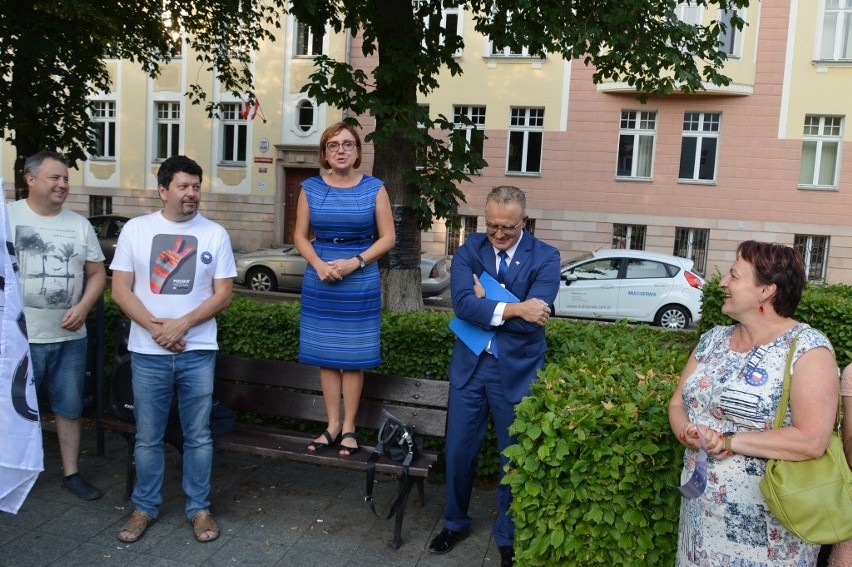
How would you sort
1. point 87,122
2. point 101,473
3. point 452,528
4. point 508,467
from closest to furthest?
point 508,467 < point 452,528 < point 101,473 < point 87,122

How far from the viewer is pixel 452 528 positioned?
3.95 meters

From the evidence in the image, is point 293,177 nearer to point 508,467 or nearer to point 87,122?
point 87,122

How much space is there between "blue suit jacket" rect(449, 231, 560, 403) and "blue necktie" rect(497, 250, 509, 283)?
0.9 inches

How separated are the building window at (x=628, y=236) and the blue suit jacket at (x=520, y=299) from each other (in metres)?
19.1

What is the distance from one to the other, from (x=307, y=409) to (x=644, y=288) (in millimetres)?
10984

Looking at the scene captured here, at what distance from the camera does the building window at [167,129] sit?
25.5 m

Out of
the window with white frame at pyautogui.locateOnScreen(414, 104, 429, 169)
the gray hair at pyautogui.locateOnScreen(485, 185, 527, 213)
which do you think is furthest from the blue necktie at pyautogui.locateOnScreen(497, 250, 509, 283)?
the window with white frame at pyautogui.locateOnScreen(414, 104, 429, 169)

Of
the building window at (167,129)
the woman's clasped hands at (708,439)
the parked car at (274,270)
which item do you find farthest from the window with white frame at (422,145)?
the building window at (167,129)

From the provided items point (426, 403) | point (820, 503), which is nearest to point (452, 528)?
point (426, 403)

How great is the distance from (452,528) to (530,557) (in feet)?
3.18

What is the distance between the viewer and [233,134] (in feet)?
82.3

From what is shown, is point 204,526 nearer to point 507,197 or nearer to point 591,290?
point 507,197

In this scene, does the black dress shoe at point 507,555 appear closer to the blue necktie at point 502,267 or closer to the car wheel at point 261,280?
the blue necktie at point 502,267

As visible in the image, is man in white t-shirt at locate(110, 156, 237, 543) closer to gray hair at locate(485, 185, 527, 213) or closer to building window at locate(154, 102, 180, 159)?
gray hair at locate(485, 185, 527, 213)
